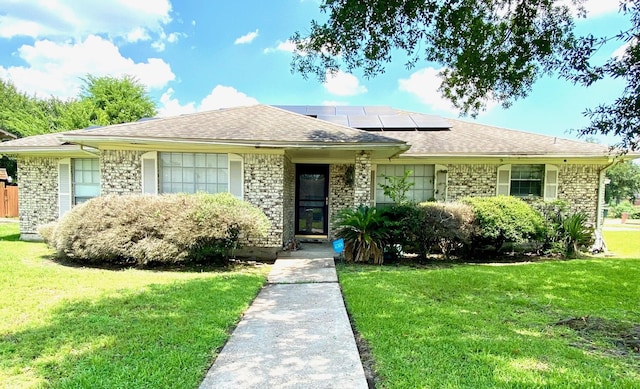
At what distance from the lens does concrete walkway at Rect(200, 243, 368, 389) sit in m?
2.61

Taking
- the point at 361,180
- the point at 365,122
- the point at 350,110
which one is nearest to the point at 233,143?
the point at 361,180

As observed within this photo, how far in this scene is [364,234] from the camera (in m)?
7.57

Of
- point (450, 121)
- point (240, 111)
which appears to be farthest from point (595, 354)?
point (450, 121)

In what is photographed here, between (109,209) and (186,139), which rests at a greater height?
(186,139)

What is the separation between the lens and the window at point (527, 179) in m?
10.4

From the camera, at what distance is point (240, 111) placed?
1047 cm

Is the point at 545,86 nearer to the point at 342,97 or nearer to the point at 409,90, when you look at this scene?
the point at 409,90

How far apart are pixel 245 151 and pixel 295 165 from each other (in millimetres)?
2670

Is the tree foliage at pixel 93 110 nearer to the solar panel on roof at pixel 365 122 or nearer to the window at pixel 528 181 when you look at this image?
the solar panel on roof at pixel 365 122

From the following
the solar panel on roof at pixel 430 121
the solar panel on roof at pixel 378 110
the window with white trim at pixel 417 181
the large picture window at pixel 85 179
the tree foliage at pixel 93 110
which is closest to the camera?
the large picture window at pixel 85 179

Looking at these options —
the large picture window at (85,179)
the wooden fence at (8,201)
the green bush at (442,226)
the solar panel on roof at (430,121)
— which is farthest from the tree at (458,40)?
the wooden fence at (8,201)

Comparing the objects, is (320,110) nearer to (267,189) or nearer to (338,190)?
(338,190)

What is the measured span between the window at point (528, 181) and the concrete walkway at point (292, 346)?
7.52 m

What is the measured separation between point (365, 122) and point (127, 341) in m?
10.7
